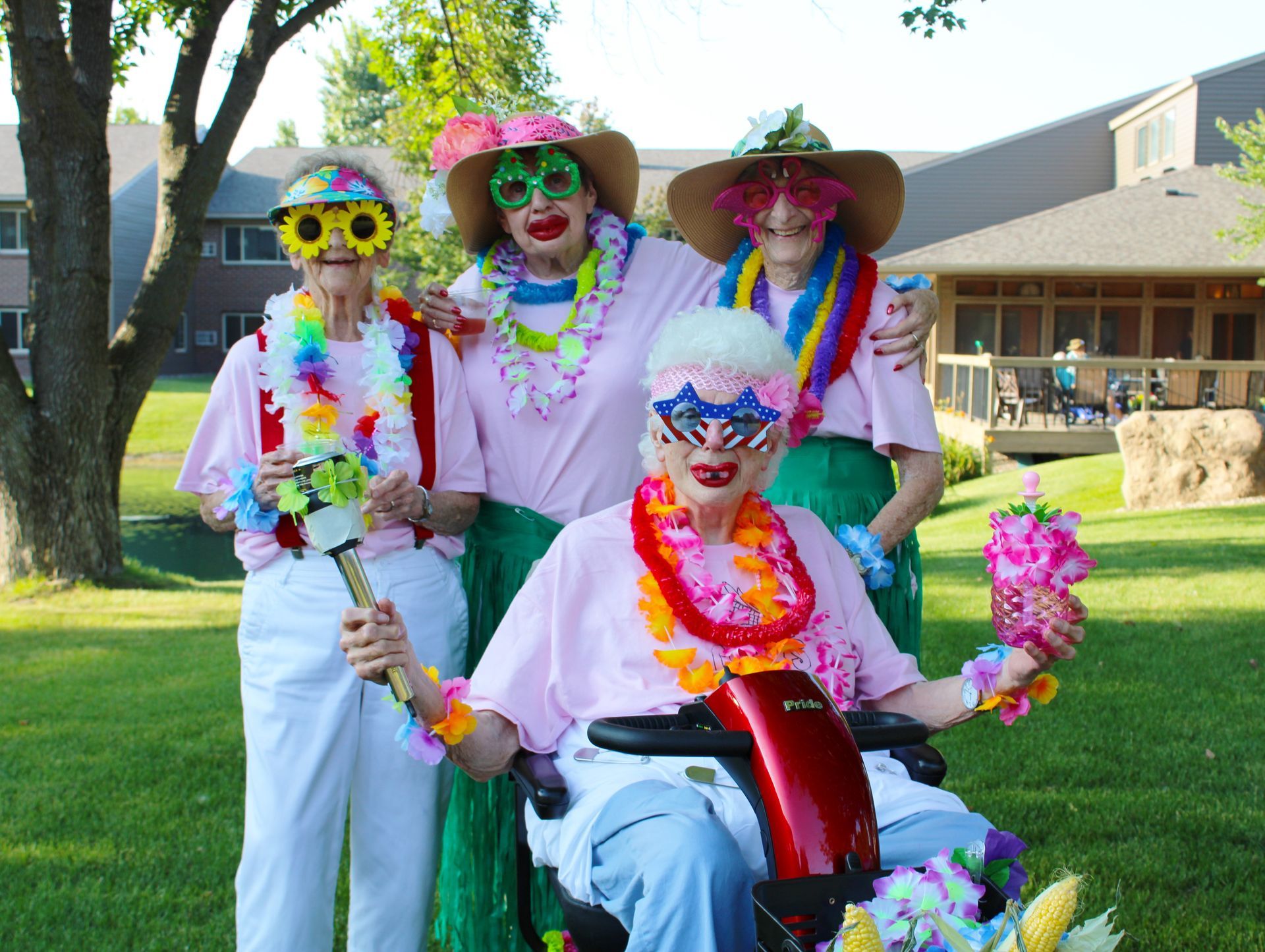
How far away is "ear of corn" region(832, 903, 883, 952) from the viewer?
1621 mm

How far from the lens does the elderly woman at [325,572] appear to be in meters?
2.68

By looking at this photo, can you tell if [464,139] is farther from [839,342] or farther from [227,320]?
[227,320]

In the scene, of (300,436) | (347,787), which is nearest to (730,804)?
(347,787)

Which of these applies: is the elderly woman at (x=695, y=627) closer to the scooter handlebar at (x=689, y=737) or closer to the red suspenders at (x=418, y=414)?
the scooter handlebar at (x=689, y=737)

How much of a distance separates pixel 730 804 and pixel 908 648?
1067 mm

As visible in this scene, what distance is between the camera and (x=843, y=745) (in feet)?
6.71

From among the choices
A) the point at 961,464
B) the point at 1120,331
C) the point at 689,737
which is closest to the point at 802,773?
the point at 689,737

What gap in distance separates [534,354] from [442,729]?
1.22 metres

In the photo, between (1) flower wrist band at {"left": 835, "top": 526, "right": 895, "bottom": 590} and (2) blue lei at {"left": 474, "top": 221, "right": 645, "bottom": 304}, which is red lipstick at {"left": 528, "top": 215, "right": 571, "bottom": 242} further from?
(1) flower wrist band at {"left": 835, "top": 526, "right": 895, "bottom": 590}

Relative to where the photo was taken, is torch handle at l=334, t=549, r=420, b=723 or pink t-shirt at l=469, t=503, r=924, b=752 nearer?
torch handle at l=334, t=549, r=420, b=723

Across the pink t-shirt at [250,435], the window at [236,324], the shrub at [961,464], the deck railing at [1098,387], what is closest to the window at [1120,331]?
the deck railing at [1098,387]

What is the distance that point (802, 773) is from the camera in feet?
6.51

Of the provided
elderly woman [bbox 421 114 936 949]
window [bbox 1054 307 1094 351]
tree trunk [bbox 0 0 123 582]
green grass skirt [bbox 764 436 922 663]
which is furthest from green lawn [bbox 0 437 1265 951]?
window [bbox 1054 307 1094 351]

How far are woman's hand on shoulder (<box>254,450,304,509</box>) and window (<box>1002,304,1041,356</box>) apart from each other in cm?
2205
